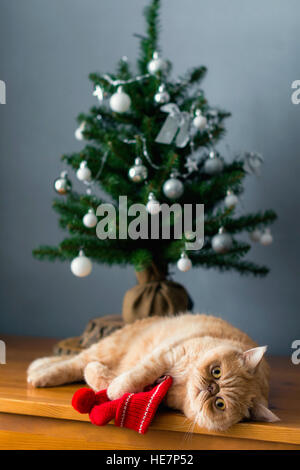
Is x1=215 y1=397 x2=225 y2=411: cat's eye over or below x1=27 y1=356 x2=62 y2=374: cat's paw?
over

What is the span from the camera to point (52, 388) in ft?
3.36

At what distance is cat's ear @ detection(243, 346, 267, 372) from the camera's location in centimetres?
83

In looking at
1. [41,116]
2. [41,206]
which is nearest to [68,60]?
[41,116]

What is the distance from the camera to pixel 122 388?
2.82 ft

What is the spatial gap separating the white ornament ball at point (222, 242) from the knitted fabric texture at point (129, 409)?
42 cm

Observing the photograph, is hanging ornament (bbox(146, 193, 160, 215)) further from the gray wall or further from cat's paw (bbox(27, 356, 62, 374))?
the gray wall

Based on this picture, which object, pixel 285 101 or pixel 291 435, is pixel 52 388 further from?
pixel 285 101

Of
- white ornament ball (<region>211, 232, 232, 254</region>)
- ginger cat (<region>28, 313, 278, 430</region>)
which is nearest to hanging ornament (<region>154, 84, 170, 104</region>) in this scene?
white ornament ball (<region>211, 232, 232, 254</region>)

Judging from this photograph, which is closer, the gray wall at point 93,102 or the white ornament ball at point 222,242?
the white ornament ball at point 222,242

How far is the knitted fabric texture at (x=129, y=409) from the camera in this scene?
82cm

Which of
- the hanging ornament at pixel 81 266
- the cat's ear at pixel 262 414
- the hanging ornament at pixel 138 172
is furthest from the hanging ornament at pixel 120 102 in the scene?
the cat's ear at pixel 262 414

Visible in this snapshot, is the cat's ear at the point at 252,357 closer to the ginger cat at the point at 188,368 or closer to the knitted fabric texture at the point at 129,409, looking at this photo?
the ginger cat at the point at 188,368

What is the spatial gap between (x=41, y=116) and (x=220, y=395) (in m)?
1.23

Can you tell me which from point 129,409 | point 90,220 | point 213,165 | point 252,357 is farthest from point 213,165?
point 129,409
